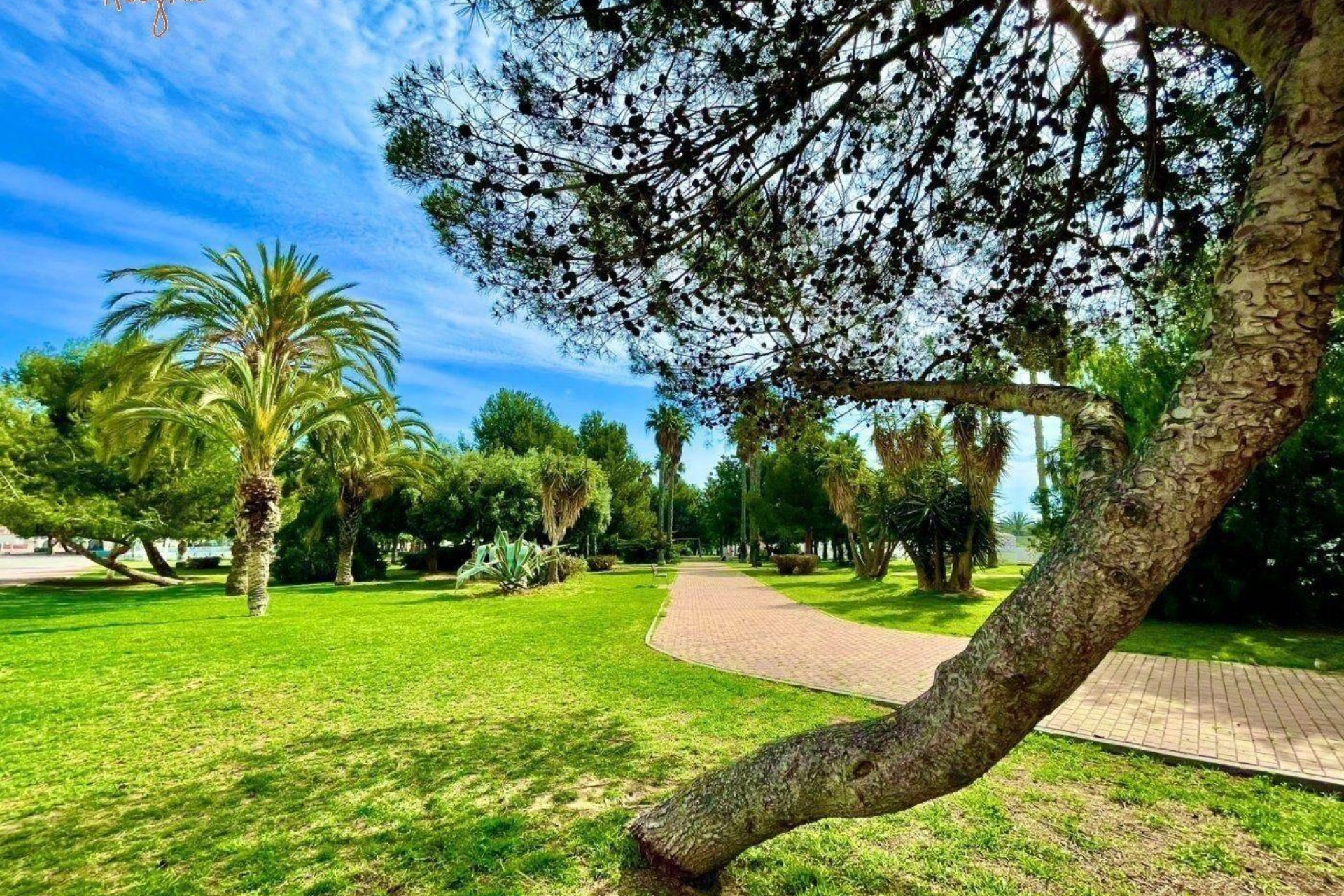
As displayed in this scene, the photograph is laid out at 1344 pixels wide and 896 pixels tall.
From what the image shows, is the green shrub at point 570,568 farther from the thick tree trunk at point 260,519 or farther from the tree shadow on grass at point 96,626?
the tree shadow on grass at point 96,626

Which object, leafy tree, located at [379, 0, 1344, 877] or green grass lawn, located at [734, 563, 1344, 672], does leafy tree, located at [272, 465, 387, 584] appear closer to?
green grass lawn, located at [734, 563, 1344, 672]

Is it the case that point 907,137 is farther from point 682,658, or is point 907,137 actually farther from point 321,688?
point 321,688

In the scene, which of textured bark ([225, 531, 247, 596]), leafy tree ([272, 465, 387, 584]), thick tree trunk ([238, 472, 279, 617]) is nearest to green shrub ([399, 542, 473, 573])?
leafy tree ([272, 465, 387, 584])

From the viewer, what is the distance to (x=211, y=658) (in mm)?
9336

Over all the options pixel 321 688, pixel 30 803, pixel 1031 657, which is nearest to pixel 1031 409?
pixel 1031 657

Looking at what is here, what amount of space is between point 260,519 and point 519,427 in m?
36.0

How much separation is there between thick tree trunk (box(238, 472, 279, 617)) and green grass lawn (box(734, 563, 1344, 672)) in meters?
15.0

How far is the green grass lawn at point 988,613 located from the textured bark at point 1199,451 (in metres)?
10.2

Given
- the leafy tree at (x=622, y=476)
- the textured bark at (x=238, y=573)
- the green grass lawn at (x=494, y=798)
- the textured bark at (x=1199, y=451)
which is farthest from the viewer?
the leafy tree at (x=622, y=476)

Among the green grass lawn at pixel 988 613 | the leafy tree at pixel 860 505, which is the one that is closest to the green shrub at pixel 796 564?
the leafy tree at pixel 860 505

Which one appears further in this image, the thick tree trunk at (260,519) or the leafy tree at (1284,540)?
the thick tree trunk at (260,519)

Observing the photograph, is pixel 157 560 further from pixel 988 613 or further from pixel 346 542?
pixel 988 613

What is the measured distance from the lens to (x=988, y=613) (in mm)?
13617

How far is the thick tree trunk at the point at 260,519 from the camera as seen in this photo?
579 inches
